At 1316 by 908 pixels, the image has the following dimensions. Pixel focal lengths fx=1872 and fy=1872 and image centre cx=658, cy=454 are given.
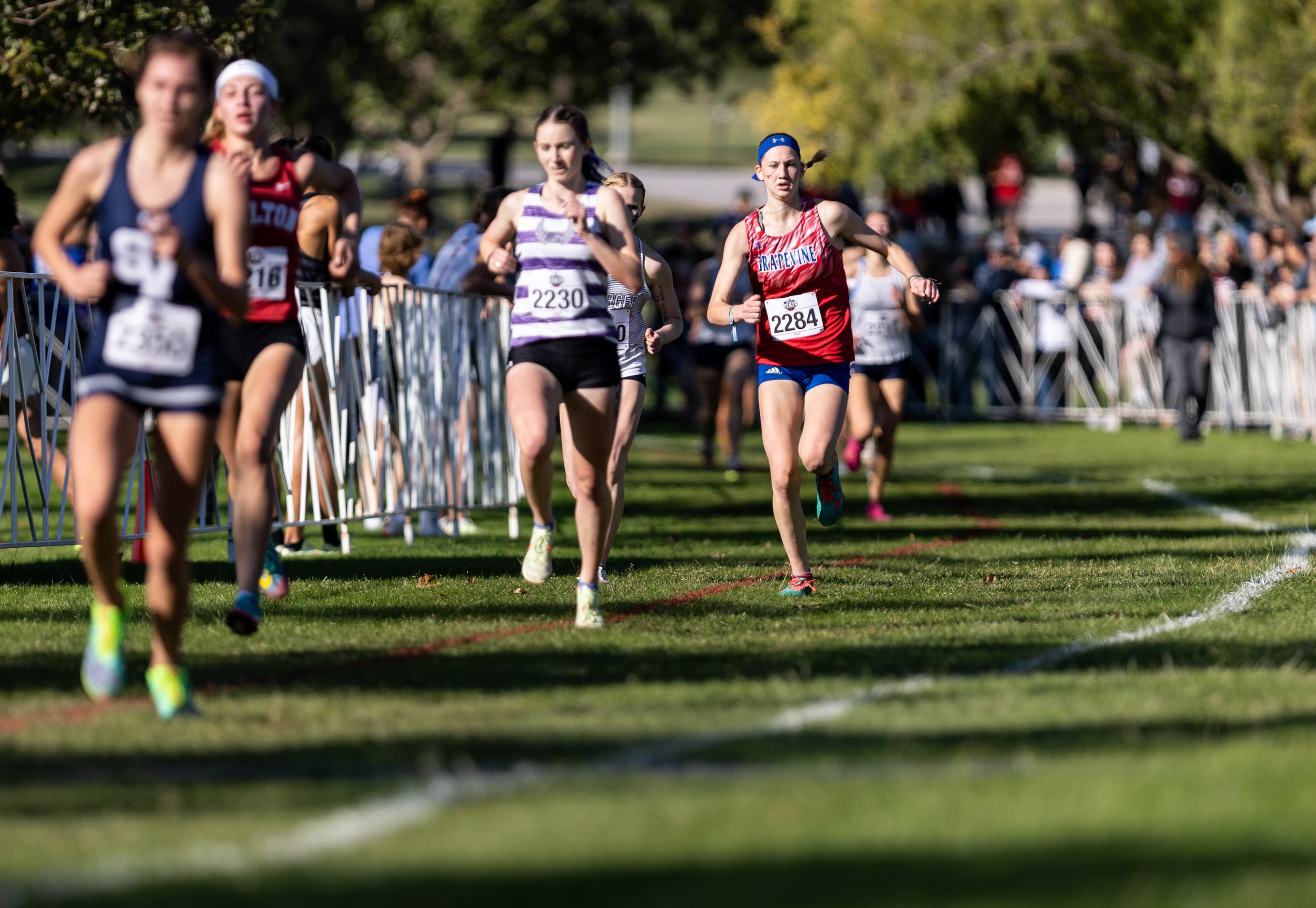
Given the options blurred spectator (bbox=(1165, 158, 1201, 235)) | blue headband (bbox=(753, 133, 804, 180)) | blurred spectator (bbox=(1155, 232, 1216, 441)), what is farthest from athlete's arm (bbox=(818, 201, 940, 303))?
blurred spectator (bbox=(1165, 158, 1201, 235))

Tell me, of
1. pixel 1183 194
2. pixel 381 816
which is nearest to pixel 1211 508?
pixel 381 816

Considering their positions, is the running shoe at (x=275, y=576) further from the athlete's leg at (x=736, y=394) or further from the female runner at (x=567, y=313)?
the athlete's leg at (x=736, y=394)

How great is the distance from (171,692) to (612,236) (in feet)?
9.01

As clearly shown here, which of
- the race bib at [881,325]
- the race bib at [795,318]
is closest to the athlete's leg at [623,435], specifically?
the race bib at [795,318]

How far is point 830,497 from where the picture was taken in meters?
9.94

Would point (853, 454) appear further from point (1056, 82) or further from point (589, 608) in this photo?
point (1056, 82)

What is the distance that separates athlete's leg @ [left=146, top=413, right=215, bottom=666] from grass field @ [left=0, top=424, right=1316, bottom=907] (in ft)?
0.90

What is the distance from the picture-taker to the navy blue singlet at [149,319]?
5750 millimetres

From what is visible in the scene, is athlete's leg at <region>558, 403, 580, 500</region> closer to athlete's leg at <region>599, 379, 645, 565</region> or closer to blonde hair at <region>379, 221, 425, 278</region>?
athlete's leg at <region>599, 379, 645, 565</region>

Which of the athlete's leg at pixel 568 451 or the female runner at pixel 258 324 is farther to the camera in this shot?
the athlete's leg at pixel 568 451

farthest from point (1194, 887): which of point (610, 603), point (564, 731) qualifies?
point (610, 603)

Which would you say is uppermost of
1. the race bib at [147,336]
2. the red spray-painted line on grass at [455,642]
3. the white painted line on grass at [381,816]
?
the race bib at [147,336]

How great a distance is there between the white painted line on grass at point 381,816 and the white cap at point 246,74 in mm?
3294

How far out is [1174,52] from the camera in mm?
27922
